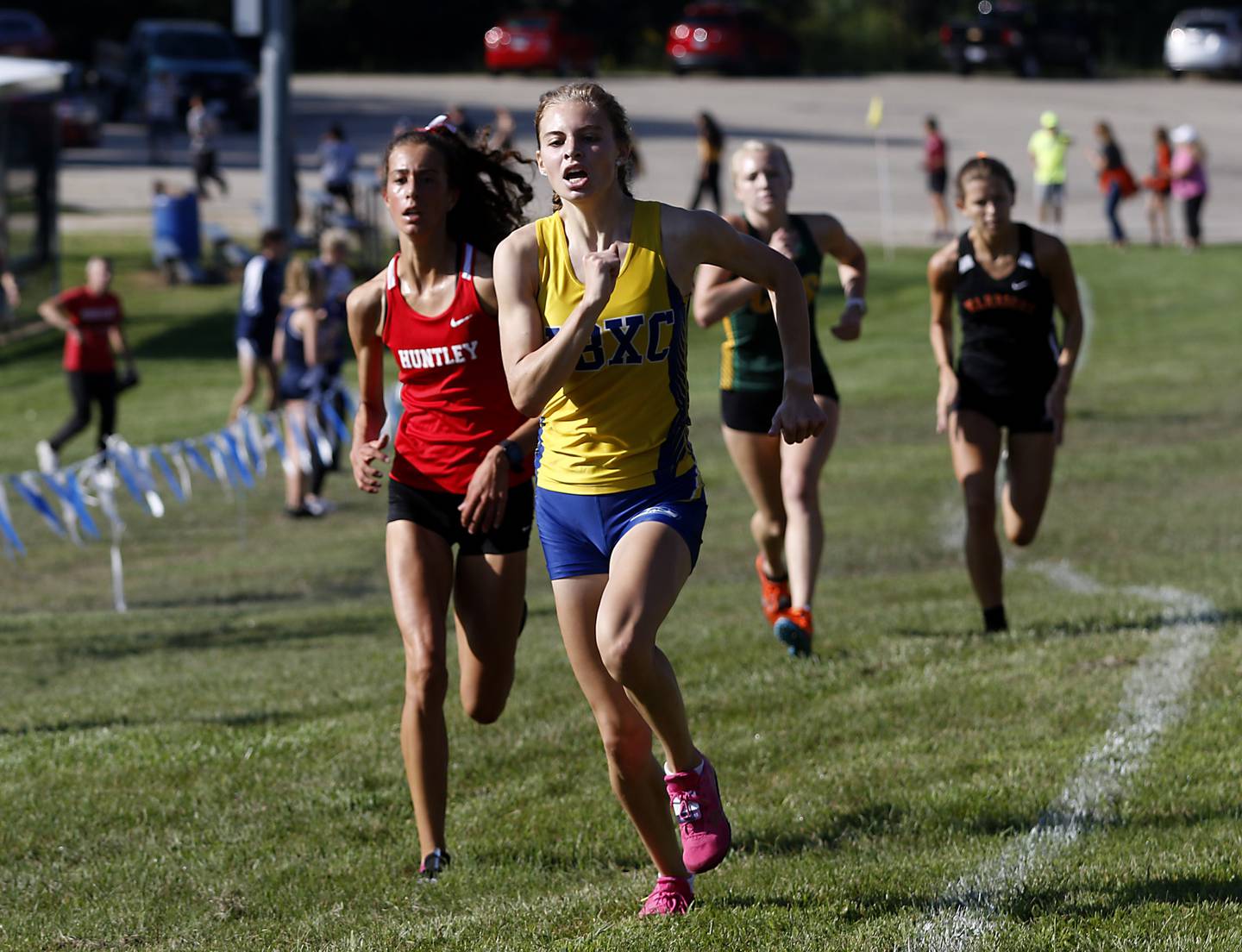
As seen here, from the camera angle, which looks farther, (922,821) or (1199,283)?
(1199,283)

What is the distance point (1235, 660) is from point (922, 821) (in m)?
2.43

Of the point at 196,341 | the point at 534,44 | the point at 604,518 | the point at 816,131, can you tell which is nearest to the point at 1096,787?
the point at 604,518

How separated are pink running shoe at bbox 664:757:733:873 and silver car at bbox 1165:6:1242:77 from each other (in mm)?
54139

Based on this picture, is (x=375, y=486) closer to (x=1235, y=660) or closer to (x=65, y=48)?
(x=1235, y=660)

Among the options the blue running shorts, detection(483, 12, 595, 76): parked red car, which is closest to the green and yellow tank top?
the blue running shorts

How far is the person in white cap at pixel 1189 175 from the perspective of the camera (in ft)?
98.7

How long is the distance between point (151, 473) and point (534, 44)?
39.3 m

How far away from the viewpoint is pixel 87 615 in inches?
453

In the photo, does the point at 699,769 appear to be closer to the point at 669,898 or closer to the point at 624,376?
the point at 669,898

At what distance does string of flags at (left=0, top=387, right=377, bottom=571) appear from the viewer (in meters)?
11.1

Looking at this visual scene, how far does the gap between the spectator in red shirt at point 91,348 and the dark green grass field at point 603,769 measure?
355 cm

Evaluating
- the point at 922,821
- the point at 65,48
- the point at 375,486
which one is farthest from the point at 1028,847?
the point at 65,48

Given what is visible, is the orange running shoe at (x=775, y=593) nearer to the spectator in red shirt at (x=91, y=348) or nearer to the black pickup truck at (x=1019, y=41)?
the spectator in red shirt at (x=91, y=348)

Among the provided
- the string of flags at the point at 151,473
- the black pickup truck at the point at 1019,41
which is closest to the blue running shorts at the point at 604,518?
the string of flags at the point at 151,473
